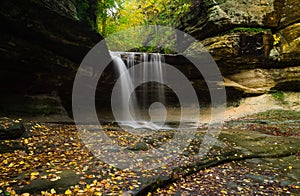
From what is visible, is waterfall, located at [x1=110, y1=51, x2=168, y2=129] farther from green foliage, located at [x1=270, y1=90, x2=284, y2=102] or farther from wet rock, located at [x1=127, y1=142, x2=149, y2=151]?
green foliage, located at [x1=270, y1=90, x2=284, y2=102]

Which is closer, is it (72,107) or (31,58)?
(31,58)

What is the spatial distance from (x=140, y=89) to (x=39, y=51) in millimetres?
8178

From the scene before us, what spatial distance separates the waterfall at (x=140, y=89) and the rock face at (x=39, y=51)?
11.5 feet

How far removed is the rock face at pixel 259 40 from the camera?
1463 centimetres

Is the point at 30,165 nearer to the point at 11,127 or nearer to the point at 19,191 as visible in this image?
the point at 19,191

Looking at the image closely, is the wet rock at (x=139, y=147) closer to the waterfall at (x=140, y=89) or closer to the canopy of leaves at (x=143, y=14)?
the waterfall at (x=140, y=89)

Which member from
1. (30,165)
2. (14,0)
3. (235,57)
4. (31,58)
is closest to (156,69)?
(235,57)

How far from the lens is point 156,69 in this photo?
50.8 ft

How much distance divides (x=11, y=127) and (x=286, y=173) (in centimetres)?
726

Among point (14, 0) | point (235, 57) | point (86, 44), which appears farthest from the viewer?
A: point (235, 57)

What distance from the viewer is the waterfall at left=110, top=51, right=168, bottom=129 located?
14.0 meters

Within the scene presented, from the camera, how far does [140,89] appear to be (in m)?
16.1

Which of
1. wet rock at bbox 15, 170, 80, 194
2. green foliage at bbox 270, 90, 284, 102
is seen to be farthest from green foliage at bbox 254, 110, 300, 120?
wet rock at bbox 15, 170, 80, 194

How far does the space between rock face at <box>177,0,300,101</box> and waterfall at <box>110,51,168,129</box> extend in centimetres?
Answer: 439
